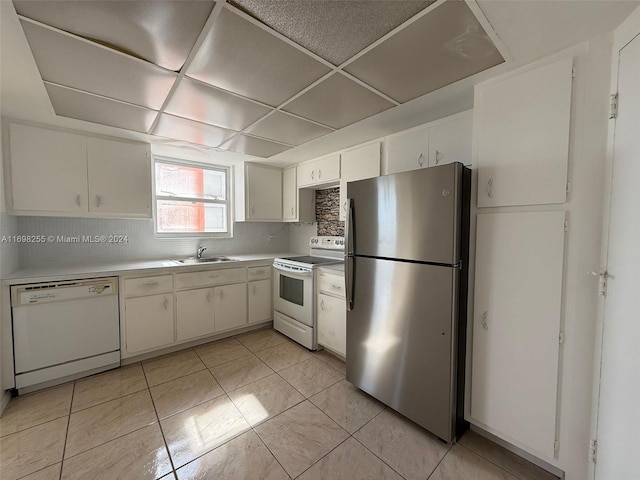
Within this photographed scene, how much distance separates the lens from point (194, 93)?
1.70 metres

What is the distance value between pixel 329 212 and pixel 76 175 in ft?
8.62

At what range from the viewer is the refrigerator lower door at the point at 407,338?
1560 mm

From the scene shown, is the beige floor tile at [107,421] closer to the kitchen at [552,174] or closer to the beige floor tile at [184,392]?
the beige floor tile at [184,392]

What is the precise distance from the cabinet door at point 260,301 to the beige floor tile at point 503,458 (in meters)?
2.39

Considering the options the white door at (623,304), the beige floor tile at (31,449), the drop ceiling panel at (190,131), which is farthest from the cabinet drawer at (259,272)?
the white door at (623,304)

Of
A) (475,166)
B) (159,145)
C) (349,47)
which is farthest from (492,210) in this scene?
(159,145)

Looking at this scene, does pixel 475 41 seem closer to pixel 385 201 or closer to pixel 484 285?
pixel 385 201

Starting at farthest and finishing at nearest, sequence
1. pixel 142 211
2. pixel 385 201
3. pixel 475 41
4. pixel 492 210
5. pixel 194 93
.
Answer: pixel 142 211
pixel 385 201
pixel 194 93
pixel 492 210
pixel 475 41

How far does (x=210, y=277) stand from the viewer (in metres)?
2.95

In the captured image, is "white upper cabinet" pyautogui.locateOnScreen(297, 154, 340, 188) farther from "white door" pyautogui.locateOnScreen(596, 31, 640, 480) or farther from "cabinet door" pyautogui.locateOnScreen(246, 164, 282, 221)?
"white door" pyautogui.locateOnScreen(596, 31, 640, 480)

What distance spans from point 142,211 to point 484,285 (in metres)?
3.16

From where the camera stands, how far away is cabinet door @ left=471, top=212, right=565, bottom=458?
1353 mm

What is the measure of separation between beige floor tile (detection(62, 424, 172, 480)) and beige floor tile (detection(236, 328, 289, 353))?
1285mm

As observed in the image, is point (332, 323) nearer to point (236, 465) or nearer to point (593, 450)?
point (236, 465)
